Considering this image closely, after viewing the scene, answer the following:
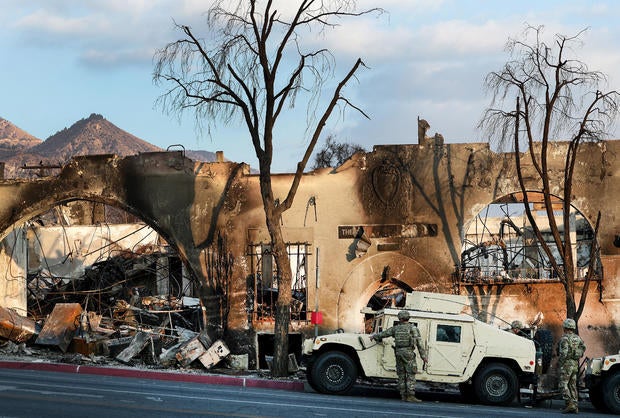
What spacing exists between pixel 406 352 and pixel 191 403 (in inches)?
184

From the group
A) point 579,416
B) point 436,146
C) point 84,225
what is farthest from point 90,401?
point 84,225

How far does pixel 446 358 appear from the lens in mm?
18688

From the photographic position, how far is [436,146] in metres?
26.6

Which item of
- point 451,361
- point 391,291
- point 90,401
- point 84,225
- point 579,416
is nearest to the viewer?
point 90,401

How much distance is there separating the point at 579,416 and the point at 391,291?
1796cm

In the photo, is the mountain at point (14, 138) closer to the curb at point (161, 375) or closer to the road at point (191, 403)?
the curb at point (161, 375)

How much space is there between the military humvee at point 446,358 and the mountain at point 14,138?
166658mm

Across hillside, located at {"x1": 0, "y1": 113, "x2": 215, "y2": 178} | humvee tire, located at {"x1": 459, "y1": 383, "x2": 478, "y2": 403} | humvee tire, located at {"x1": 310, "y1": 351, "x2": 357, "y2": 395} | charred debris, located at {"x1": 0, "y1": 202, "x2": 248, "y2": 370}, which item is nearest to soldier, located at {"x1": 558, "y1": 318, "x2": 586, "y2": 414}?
humvee tire, located at {"x1": 459, "y1": 383, "x2": 478, "y2": 403}

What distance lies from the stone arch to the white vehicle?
873 centimetres

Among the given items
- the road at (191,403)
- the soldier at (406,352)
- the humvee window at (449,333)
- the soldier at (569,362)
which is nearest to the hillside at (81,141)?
the road at (191,403)

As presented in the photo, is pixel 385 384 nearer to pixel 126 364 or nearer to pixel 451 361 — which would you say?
pixel 451 361

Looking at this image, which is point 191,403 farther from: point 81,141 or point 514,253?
point 81,141

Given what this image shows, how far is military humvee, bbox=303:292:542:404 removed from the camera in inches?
731

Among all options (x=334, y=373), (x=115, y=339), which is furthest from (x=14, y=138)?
(x=334, y=373)
